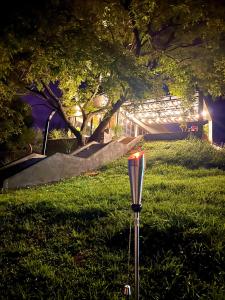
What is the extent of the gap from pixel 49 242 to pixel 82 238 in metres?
0.66

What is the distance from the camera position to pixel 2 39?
6609 millimetres

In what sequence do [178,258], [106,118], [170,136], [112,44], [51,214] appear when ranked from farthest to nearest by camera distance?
[170,136] < [106,118] < [112,44] < [51,214] < [178,258]

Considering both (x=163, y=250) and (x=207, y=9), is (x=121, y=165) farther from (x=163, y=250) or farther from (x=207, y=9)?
(x=163, y=250)

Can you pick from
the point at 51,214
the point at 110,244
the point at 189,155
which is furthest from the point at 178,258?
the point at 189,155

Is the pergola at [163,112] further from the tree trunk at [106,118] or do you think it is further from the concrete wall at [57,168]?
the concrete wall at [57,168]

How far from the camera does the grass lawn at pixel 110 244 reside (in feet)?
13.0

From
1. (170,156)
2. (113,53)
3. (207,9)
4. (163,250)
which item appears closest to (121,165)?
(170,156)

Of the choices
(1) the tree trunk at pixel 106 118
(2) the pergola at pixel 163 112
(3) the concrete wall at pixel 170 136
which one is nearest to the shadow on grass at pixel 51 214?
(1) the tree trunk at pixel 106 118

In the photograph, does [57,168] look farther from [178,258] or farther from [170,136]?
[170,136]

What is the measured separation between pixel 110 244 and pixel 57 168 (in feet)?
27.6

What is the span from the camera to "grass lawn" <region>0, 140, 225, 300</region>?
3947 mm

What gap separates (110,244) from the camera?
5.20m

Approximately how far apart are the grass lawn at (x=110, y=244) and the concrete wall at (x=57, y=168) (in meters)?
3.24

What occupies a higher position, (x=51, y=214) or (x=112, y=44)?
(x=112, y=44)
